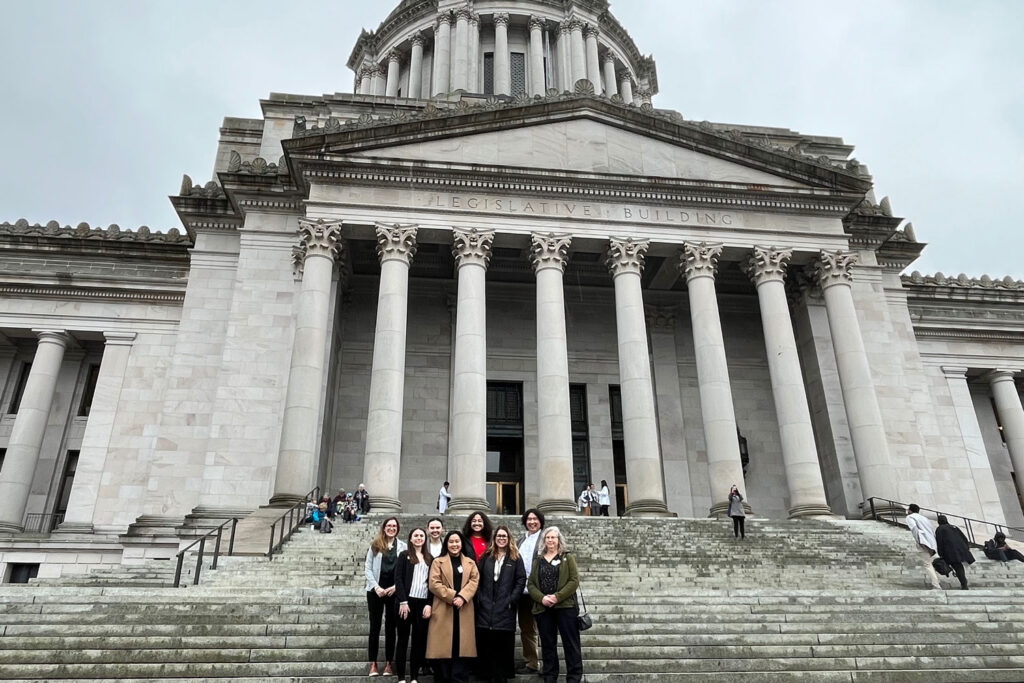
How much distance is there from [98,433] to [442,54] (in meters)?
30.3

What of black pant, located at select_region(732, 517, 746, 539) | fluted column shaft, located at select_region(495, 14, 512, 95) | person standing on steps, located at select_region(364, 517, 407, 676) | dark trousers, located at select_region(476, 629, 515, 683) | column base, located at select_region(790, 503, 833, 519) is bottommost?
dark trousers, located at select_region(476, 629, 515, 683)

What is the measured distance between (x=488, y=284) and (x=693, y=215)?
8.70m

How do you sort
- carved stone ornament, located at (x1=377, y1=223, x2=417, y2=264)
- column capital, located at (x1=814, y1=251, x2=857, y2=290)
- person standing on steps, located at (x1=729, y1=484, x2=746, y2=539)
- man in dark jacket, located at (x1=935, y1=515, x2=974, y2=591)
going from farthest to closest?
column capital, located at (x1=814, y1=251, x2=857, y2=290), carved stone ornament, located at (x1=377, y1=223, x2=417, y2=264), person standing on steps, located at (x1=729, y1=484, x2=746, y2=539), man in dark jacket, located at (x1=935, y1=515, x2=974, y2=591)

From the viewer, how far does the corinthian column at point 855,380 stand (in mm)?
23234

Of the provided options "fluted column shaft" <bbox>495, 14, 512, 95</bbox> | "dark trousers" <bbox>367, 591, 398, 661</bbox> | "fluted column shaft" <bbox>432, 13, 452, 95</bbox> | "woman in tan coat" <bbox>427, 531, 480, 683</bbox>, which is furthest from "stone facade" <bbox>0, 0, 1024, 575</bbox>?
"fluted column shaft" <bbox>495, 14, 512, 95</bbox>

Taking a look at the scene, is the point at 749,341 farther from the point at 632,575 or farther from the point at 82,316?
the point at 82,316

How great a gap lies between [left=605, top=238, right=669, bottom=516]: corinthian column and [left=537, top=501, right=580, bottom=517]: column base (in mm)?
1818

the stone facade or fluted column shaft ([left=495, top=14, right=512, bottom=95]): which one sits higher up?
fluted column shaft ([left=495, top=14, right=512, bottom=95])

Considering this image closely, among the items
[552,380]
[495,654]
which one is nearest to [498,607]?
[495,654]

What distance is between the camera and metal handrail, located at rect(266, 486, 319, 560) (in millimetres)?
15992

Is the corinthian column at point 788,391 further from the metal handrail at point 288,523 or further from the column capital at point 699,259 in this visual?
the metal handrail at point 288,523

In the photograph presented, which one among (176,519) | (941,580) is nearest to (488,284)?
(176,519)

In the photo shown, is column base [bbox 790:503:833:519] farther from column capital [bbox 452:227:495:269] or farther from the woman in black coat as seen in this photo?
the woman in black coat

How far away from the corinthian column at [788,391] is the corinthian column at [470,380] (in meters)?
9.39
